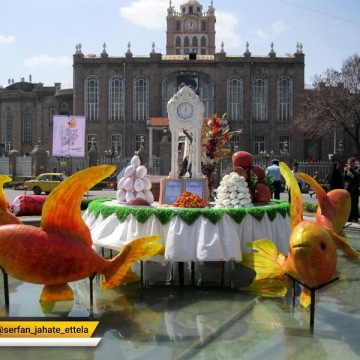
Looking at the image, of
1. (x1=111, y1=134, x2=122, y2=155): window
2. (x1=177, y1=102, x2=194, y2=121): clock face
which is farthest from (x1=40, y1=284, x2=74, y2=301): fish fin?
(x1=111, y1=134, x2=122, y2=155): window

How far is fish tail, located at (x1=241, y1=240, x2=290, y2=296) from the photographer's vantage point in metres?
5.86

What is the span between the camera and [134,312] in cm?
576

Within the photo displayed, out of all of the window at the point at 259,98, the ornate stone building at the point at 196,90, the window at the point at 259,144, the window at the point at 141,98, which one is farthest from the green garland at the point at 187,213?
the window at the point at 259,98

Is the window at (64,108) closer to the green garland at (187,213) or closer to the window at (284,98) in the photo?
the window at (284,98)

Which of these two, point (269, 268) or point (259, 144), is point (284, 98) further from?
point (269, 268)

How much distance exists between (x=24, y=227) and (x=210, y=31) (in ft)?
302

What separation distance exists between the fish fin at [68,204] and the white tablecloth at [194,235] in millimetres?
1569

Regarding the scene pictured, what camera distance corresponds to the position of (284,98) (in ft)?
146

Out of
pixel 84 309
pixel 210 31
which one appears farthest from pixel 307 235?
pixel 210 31

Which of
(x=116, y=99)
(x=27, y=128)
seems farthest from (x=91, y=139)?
(x=27, y=128)

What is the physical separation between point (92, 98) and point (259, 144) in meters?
16.5

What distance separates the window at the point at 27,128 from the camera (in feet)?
175

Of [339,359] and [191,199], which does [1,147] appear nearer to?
[191,199]

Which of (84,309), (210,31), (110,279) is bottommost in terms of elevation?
(84,309)
